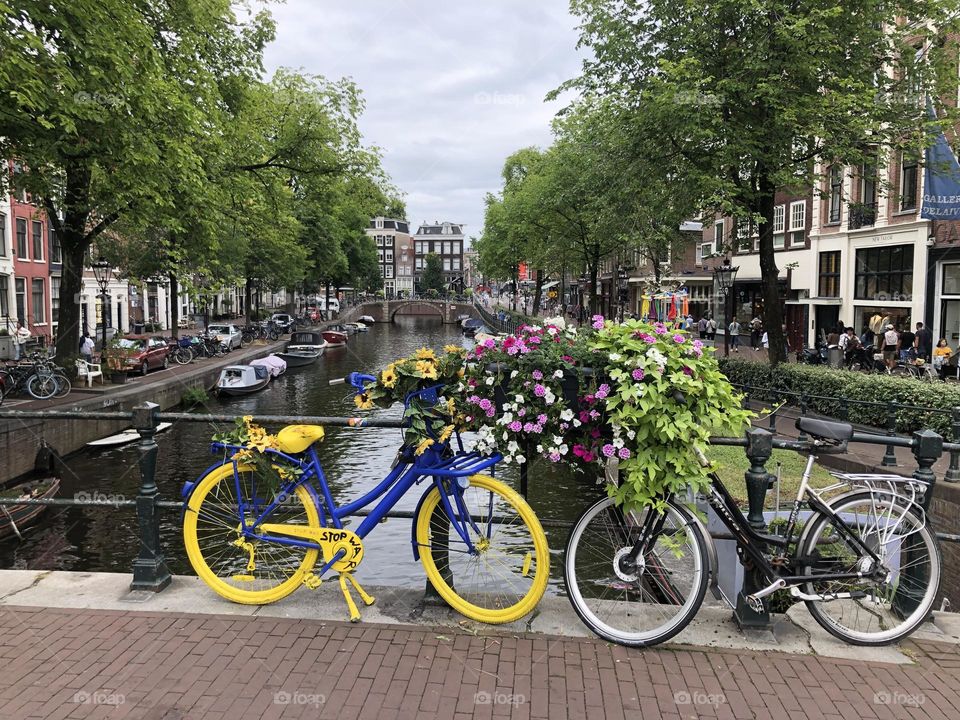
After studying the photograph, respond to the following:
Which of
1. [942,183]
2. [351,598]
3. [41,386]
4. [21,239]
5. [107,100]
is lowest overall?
[41,386]

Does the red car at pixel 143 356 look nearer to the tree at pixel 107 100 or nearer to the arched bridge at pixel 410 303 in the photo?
the tree at pixel 107 100

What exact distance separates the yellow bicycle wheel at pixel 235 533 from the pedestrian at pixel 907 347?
19.3 metres

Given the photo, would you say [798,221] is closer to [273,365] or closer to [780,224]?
[780,224]

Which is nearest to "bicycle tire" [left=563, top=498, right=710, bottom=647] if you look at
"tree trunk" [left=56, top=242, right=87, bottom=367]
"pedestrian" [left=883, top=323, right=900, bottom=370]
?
"tree trunk" [left=56, top=242, right=87, bottom=367]

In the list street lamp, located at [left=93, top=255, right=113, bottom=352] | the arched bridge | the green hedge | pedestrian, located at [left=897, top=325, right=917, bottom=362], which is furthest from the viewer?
the arched bridge

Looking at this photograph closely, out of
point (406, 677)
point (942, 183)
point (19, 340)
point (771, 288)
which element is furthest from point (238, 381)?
point (406, 677)

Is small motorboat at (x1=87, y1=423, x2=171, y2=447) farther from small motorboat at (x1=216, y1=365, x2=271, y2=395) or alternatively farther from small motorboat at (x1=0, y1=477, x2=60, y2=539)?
small motorboat at (x1=216, y1=365, x2=271, y2=395)

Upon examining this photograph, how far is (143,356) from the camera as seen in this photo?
23688 millimetres

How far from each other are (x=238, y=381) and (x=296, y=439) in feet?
79.9

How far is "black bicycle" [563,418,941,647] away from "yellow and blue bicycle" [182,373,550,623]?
422mm

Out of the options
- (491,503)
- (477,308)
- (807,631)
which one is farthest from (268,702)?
(477,308)

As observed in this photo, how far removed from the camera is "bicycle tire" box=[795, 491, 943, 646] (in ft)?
11.8

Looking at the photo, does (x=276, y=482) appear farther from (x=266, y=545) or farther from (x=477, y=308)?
(x=477, y=308)

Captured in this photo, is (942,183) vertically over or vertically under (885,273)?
over
